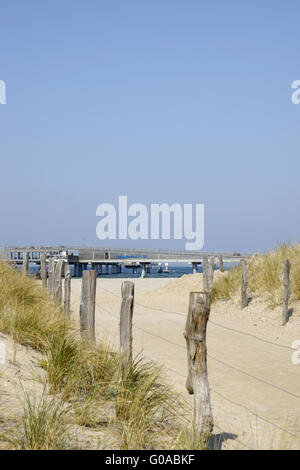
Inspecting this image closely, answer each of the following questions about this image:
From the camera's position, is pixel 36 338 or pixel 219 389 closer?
pixel 36 338

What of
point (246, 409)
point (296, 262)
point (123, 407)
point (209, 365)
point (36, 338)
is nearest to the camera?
point (123, 407)

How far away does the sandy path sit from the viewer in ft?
22.8

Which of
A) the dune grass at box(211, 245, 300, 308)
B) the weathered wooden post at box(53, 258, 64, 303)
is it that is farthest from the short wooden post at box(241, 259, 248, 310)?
the weathered wooden post at box(53, 258, 64, 303)

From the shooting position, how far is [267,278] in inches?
758

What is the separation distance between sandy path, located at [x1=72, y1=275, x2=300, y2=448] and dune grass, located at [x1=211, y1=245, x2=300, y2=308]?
2.17 ft

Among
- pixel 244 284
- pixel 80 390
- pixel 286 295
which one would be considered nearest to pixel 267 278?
pixel 244 284

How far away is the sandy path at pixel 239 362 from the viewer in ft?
22.8

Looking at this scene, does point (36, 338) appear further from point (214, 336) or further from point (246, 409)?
point (214, 336)

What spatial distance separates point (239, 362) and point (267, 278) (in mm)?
7778

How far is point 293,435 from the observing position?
21.6ft

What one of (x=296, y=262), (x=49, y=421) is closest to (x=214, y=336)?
(x=296, y=262)

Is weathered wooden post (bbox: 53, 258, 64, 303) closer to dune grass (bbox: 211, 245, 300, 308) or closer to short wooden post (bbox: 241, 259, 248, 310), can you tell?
short wooden post (bbox: 241, 259, 248, 310)

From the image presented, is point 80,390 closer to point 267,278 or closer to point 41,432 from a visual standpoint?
point 41,432
